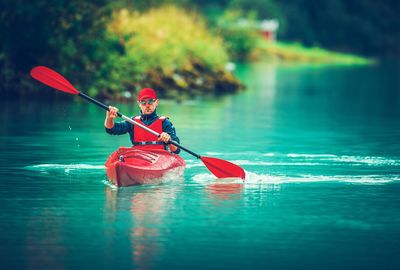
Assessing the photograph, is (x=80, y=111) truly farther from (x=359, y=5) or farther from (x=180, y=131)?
Answer: (x=359, y=5)

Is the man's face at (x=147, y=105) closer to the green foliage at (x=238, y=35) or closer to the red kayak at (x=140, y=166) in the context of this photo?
the red kayak at (x=140, y=166)

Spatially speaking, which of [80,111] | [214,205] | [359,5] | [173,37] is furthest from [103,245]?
[359,5]

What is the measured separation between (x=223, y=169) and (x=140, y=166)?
1.36 m

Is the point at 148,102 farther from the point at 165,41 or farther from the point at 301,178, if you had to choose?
the point at 165,41

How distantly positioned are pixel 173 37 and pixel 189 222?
26630 mm

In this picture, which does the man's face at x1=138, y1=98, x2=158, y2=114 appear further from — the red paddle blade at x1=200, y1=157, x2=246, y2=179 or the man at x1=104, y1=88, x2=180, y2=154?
the red paddle blade at x1=200, y1=157, x2=246, y2=179

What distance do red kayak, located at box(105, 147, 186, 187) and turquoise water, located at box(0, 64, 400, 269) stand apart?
0.16 meters

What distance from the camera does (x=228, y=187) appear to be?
15.0 meters

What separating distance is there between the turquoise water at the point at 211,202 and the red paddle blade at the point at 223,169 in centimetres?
16

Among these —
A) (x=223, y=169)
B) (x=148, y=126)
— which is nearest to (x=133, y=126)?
(x=148, y=126)

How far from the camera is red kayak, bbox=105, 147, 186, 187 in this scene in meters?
14.6

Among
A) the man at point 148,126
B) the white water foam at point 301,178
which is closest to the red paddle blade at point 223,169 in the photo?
the white water foam at point 301,178

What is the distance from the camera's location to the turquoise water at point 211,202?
10.5 metres

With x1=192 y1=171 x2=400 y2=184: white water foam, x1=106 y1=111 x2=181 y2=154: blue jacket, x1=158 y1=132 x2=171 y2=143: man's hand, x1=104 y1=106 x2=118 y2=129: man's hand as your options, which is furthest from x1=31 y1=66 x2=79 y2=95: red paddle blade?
x1=192 y1=171 x2=400 y2=184: white water foam
